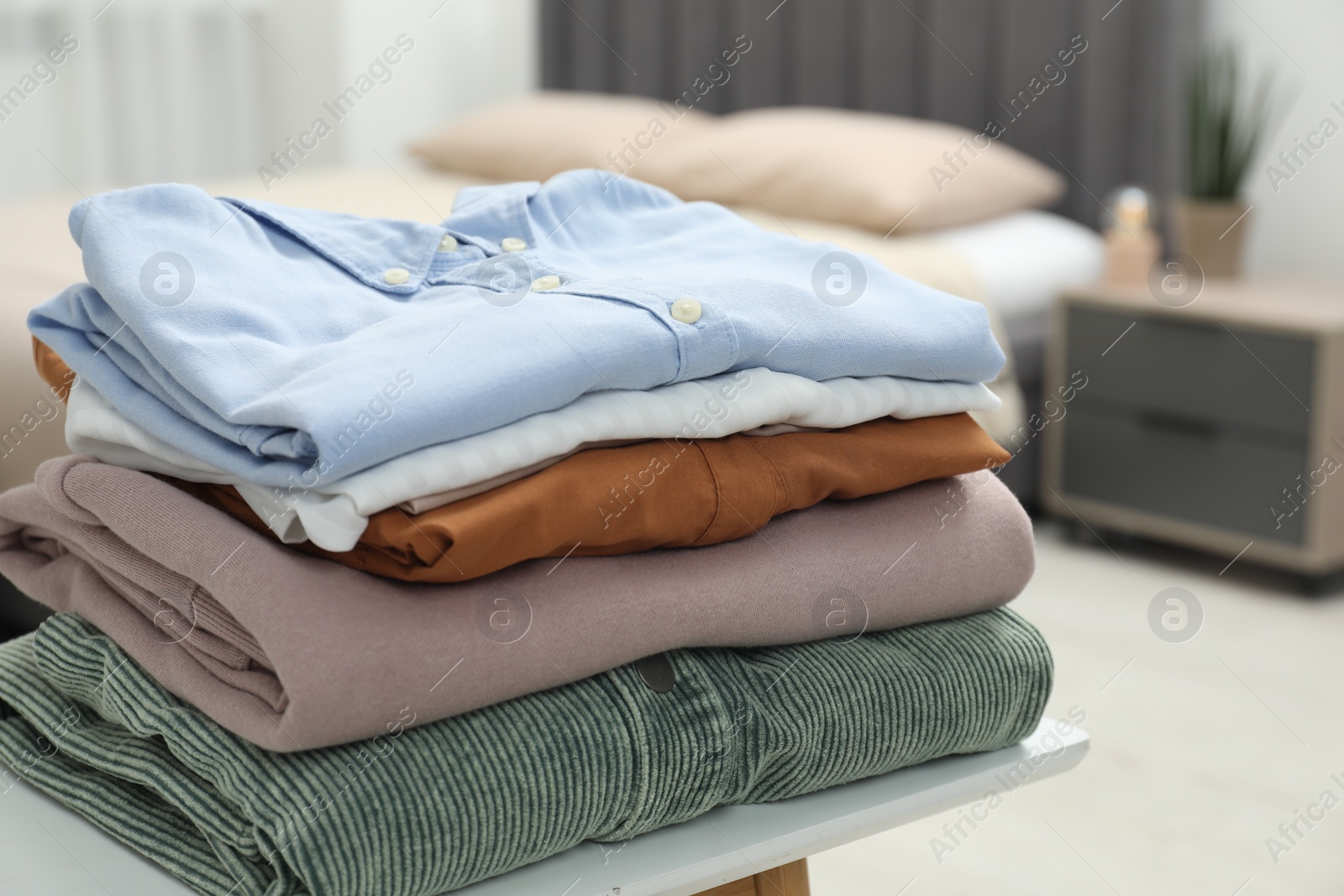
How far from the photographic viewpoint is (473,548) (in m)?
0.61

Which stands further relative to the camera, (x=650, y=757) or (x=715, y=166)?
(x=715, y=166)

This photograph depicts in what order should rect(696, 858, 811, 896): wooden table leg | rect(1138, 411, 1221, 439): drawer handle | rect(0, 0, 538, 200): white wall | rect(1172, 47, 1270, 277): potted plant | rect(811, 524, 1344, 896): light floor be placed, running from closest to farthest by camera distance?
rect(696, 858, 811, 896): wooden table leg
rect(811, 524, 1344, 896): light floor
rect(1138, 411, 1221, 439): drawer handle
rect(1172, 47, 1270, 277): potted plant
rect(0, 0, 538, 200): white wall

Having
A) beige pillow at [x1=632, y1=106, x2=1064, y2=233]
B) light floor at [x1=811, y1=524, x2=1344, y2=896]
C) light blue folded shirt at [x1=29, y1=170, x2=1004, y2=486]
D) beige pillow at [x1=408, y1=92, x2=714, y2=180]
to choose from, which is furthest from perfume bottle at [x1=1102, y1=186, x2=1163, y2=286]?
light blue folded shirt at [x1=29, y1=170, x2=1004, y2=486]

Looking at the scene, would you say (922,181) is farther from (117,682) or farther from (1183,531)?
(117,682)

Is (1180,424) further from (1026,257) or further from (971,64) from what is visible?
(971,64)

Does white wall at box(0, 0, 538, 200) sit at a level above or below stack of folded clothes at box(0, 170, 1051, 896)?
below

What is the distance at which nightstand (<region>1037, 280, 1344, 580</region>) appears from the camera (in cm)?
217

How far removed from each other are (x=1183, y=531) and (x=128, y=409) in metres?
2.06

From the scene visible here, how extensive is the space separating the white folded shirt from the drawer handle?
5.48 feet

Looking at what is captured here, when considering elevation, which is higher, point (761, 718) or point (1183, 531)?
point (761, 718)

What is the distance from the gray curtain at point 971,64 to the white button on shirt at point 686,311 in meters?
2.17

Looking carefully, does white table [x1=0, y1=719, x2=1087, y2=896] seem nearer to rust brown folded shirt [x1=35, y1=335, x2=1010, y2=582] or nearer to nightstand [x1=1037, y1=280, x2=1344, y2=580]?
rust brown folded shirt [x1=35, y1=335, x2=1010, y2=582]

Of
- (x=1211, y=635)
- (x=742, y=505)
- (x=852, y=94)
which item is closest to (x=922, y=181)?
(x=852, y=94)

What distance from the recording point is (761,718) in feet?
2.28
